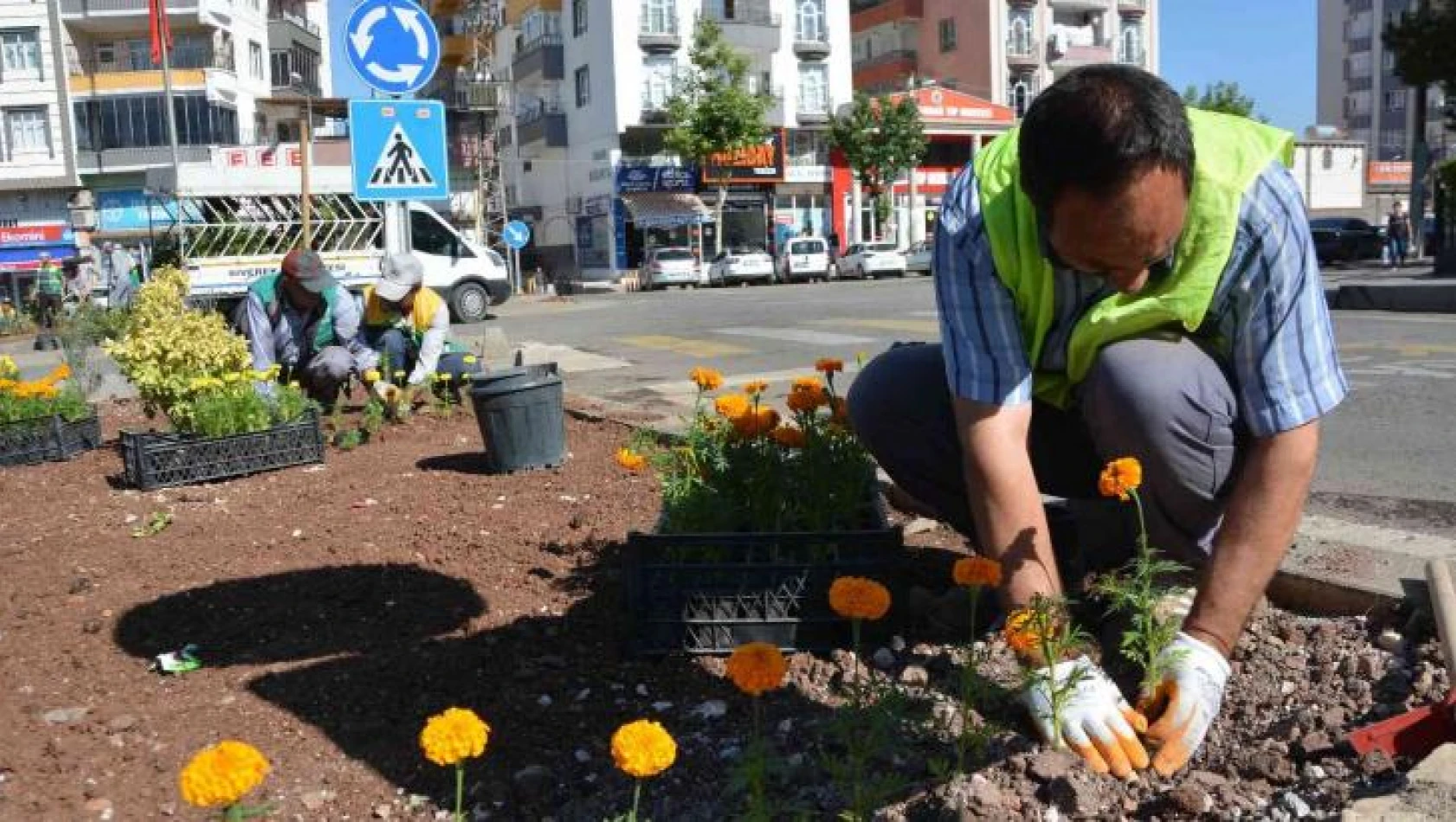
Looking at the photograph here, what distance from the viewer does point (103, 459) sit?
5.80 m

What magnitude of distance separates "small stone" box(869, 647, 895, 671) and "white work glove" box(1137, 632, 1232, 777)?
0.68 meters

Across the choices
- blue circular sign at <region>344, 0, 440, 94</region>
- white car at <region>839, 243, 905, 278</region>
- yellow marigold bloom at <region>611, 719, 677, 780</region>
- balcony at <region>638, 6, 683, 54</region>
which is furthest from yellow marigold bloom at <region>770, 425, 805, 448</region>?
balcony at <region>638, 6, 683, 54</region>

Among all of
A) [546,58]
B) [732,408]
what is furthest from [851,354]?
[546,58]

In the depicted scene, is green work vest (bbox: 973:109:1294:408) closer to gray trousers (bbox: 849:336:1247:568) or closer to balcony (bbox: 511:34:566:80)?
gray trousers (bbox: 849:336:1247:568)

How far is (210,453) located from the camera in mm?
5047

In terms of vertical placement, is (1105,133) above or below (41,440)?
above

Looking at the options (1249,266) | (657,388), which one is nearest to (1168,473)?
(1249,266)

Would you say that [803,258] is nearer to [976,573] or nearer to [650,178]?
[650,178]

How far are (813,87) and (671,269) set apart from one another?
16.0 m

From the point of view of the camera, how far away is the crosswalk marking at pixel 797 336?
12548 mm

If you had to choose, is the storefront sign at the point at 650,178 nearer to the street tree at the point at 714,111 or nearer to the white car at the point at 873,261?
the street tree at the point at 714,111

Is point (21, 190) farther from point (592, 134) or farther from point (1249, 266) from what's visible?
point (1249, 266)

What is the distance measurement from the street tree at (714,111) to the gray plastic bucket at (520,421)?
120 feet

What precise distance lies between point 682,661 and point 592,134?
4558 centimetres
